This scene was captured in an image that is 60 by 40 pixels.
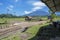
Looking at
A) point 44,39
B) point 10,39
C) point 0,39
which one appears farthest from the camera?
point 0,39

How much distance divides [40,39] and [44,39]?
0.35 meters

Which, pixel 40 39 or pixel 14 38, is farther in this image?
pixel 14 38

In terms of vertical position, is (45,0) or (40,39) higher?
(45,0)

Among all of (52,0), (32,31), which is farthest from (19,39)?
(52,0)

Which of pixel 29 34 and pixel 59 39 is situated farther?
pixel 29 34

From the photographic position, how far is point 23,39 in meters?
17.9

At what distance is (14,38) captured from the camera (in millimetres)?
17797

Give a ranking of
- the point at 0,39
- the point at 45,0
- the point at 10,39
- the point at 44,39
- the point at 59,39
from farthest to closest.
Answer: the point at 0,39 < the point at 10,39 < the point at 44,39 < the point at 59,39 < the point at 45,0

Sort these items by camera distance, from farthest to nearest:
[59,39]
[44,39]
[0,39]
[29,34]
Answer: [29,34] → [0,39] → [44,39] → [59,39]

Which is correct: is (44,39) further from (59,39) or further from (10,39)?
(10,39)

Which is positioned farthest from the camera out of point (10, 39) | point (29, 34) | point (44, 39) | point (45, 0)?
point (29, 34)

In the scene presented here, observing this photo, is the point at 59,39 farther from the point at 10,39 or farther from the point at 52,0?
the point at 10,39

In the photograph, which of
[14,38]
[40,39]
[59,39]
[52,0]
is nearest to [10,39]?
[14,38]

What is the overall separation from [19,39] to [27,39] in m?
0.84
